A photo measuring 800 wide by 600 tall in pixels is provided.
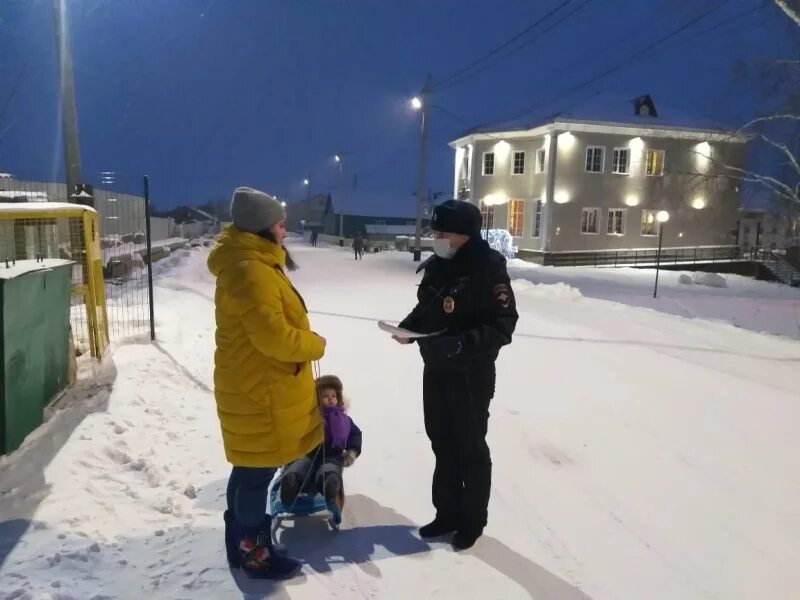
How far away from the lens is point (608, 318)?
37.7ft

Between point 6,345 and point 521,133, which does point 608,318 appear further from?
point 521,133

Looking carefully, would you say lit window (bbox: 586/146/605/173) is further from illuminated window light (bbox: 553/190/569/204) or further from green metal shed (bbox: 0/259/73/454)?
green metal shed (bbox: 0/259/73/454)

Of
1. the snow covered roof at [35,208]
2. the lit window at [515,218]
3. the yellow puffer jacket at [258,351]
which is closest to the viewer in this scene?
the yellow puffer jacket at [258,351]

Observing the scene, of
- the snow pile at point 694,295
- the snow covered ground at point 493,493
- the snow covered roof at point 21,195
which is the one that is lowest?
the snow pile at point 694,295

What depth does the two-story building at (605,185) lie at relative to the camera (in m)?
→ 33.0

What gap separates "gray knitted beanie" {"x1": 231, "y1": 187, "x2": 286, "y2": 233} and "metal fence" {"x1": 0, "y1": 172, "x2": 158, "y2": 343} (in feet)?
15.2

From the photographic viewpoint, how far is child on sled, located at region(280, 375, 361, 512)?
12.3 feet

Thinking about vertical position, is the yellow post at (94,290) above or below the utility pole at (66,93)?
below

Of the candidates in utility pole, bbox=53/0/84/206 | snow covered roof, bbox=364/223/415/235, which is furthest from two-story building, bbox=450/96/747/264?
snow covered roof, bbox=364/223/415/235

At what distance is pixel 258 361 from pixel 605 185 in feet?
111

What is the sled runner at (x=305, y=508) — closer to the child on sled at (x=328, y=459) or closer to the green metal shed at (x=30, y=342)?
the child on sled at (x=328, y=459)

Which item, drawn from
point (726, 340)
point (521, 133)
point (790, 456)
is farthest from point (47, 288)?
point (521, 133)

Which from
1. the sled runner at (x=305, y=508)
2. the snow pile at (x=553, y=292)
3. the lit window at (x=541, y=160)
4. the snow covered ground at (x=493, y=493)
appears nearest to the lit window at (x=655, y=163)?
the lit window at (x=541, y=160)

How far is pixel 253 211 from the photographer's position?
10.0 ft
